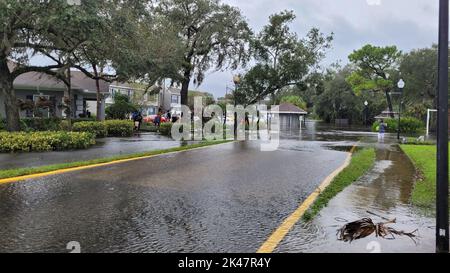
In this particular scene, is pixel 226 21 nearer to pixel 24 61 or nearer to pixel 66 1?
pixel 24 61

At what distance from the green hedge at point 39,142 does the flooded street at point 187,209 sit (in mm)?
4823

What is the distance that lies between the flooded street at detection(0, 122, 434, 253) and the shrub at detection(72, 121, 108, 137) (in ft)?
37.0

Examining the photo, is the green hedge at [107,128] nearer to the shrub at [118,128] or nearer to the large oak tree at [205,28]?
the shrub at [118,128]

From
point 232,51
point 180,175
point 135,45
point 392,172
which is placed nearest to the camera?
point 180,175

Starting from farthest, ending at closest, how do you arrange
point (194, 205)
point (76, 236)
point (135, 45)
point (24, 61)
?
1. point (24, 61)
2. point (135, 45)
3. point (194, 205)
4. point (76, 236)

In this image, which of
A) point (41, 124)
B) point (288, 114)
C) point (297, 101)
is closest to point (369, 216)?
point (41, 124)

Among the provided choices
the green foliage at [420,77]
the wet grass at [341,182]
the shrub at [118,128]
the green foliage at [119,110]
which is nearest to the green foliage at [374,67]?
the green foliage at [420,77]

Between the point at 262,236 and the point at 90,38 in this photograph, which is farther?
the point at 90,38

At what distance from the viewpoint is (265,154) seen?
50.8 feet

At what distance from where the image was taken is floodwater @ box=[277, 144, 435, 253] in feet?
15.9

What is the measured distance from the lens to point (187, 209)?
6.62 metres
